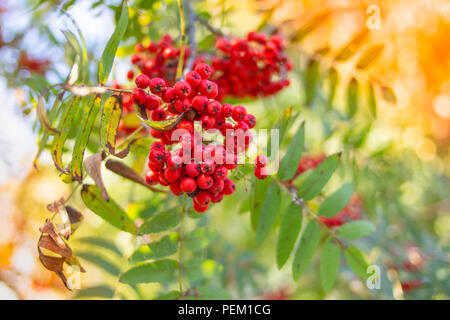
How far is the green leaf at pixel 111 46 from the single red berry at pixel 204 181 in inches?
19.2

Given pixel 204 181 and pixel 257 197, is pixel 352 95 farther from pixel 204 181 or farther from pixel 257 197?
pixel 204 181

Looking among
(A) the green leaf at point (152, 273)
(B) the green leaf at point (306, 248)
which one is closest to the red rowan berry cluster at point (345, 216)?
(B) the green leaf at point (306, 248)

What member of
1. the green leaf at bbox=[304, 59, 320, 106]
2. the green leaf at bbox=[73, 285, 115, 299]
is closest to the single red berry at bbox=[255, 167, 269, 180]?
the green leaf at bbox=[73, 285, 115, 299]

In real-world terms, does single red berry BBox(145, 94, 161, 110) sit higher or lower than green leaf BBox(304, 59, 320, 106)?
lower

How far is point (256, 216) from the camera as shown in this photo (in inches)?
60.4

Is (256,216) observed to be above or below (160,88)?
below

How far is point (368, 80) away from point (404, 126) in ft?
3.04

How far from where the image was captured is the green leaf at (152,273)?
1.43 m

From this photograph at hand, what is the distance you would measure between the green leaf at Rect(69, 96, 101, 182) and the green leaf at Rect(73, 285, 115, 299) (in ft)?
2.87

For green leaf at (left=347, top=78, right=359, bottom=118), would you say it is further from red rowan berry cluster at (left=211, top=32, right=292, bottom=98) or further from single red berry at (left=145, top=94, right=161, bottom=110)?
single red berry at (left=145, top=94, right=161, bottom=110)

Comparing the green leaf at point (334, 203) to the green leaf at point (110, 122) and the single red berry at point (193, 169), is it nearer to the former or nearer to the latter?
the single red berry at point (193, 169)

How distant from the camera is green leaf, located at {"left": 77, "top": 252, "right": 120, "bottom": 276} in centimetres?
191

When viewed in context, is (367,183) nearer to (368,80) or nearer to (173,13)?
(368,80)
